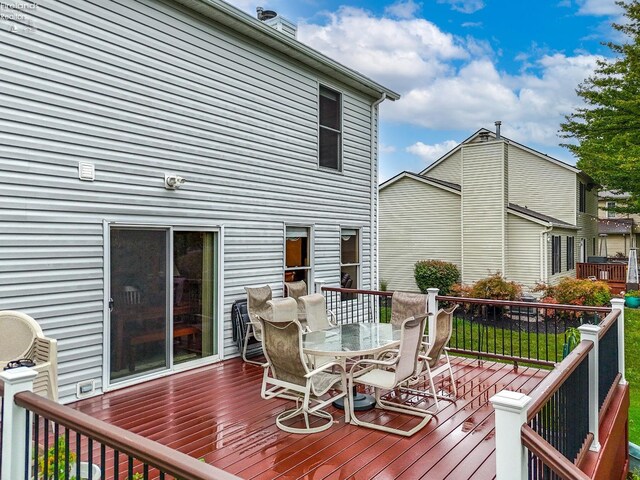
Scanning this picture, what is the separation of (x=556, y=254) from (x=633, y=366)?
29.0 ft

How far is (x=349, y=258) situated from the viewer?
9.04m

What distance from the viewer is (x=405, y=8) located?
14234mm

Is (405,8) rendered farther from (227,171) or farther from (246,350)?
(246,350)

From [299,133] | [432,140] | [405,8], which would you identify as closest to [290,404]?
[299,133]

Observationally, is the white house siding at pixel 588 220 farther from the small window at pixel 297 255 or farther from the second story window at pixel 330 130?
the small window at pixel 297 255

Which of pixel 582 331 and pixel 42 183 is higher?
pixel 42 183

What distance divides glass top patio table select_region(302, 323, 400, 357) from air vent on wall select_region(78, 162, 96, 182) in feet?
9.57

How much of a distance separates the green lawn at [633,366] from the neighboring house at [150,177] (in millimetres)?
5377

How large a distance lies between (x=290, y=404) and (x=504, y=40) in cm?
1847

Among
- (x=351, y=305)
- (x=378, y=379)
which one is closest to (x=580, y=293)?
(x=351, y=305)

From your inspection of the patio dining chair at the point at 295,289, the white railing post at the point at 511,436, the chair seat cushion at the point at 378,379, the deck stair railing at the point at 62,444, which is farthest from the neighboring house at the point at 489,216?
the deck stair railing at the point at 62,444

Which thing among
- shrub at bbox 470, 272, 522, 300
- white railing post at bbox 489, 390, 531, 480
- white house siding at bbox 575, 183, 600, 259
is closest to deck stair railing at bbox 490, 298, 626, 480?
→ white railing post at bbox 489, 390, 531, 480

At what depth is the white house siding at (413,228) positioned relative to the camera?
17922mm

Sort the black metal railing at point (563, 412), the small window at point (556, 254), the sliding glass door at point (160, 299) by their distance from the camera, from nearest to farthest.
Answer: the black metal railing at point (563, 412) < the sliding glass door at point (160, 299) < the small window at point (556, 254)
